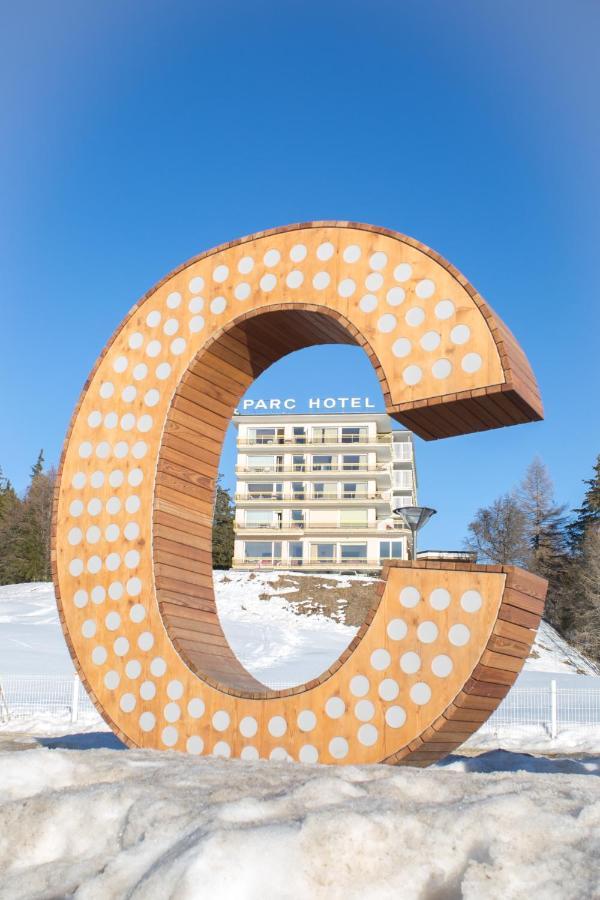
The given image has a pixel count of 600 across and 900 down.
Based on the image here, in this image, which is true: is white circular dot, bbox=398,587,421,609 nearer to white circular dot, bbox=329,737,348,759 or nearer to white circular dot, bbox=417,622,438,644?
white circular dot, bbox=417,622,438,644

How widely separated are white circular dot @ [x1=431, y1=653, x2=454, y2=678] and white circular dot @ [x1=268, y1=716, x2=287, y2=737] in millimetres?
1074

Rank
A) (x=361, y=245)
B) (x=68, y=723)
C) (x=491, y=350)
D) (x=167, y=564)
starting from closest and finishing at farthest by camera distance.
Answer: (x=491, y=350) < (x=361, y=245) < (x=167, y=564) < (x=68, y=723)

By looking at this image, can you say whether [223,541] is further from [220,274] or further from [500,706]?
[220,274]

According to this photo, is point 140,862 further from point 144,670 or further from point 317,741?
point 144,670

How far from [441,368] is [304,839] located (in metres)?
3.41

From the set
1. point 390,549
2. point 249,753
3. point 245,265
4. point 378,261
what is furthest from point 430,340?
point 390,549

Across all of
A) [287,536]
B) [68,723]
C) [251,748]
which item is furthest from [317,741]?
[287,536]

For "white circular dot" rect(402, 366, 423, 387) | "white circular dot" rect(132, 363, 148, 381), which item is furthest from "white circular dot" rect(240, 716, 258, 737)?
"white circular dot" rect(132, 363, 148, 381)

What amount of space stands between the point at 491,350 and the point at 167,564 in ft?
9.39

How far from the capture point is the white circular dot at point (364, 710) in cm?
507

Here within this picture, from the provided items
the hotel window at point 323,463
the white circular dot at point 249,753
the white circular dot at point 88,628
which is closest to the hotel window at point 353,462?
the hotel window at point 323,463

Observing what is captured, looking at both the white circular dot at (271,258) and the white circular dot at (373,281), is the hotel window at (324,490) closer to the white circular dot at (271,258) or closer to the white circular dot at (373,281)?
the white circular dot at (271,258)

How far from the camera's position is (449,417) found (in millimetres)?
5410

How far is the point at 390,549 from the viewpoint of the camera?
147 ft
